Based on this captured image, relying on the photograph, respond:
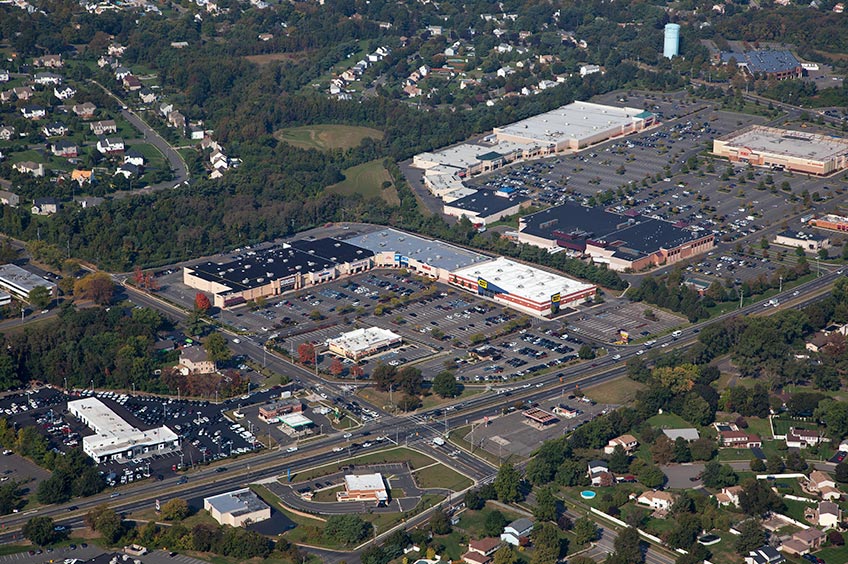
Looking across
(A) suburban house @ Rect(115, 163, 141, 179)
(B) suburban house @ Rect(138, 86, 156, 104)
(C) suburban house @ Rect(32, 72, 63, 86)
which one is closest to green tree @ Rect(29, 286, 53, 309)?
(A) suburban house @ Rect(115, 163, 141, 179)

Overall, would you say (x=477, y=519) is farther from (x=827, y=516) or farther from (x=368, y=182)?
(x=368, y=182)

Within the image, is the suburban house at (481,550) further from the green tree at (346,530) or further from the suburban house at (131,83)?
the suburban house at (131,83)

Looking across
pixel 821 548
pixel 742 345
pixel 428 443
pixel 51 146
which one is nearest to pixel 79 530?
pixel 428 443

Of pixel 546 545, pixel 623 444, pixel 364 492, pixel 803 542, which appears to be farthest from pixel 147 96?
pixel 803 542

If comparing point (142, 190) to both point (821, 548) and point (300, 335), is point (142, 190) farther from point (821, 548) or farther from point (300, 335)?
point (821, 548)

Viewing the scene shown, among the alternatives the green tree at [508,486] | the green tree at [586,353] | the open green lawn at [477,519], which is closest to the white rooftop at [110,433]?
the open green lawn at [477,519]

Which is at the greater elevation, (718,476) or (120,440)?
(120,440)
